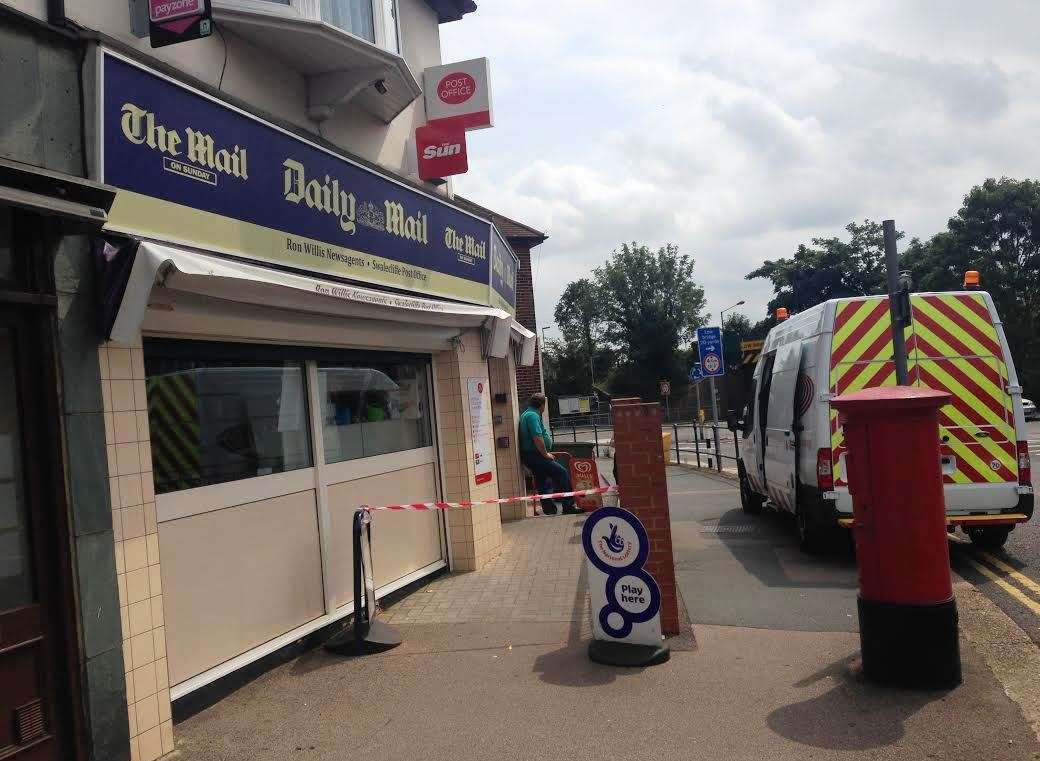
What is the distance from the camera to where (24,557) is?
3.71 m

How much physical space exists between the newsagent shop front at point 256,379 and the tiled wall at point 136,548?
10 millimetres

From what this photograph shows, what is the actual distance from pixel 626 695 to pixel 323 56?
4998mm

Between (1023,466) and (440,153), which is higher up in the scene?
(440,153)

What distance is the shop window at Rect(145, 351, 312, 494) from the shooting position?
491 centimetres

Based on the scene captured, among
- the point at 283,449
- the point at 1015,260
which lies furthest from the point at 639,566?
the point at 1015,260

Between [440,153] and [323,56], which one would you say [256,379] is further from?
[440,153]

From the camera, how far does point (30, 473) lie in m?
3.72

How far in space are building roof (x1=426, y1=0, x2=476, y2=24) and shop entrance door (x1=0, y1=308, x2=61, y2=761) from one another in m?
6.89

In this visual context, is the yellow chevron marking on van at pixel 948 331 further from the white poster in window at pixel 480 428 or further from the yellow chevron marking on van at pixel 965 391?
the white poster in window at pixel 480 428

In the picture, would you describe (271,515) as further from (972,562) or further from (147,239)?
(972,562)

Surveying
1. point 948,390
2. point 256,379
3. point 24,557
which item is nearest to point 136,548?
point 24,557

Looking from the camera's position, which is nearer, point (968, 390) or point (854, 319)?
point (968, 390)

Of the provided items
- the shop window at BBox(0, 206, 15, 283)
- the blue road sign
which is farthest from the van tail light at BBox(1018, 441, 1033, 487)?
the blue road sign

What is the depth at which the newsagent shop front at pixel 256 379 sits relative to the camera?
421cm
